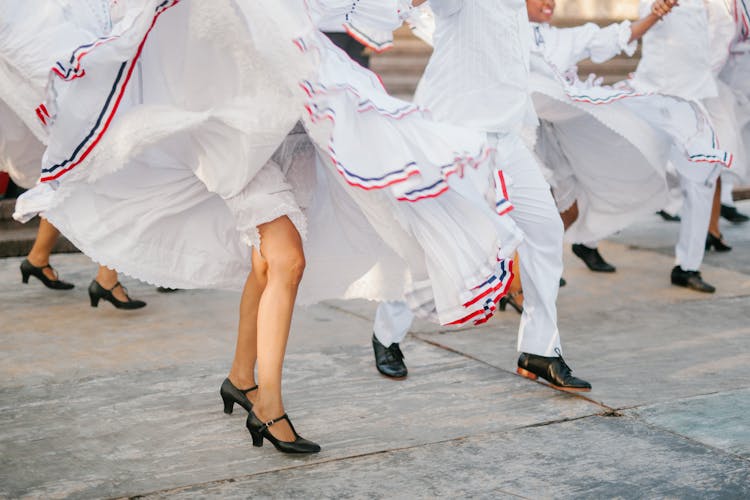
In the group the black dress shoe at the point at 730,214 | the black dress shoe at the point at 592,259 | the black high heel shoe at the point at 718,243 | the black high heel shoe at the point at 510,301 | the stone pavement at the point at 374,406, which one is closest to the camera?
the stone pavement at the point at 374,406

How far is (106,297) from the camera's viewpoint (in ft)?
20.1

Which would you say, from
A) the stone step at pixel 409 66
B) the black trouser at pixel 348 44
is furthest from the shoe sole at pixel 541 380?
the stone step at pixel 409 66

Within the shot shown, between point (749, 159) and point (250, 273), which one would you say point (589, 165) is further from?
point (250, 273)

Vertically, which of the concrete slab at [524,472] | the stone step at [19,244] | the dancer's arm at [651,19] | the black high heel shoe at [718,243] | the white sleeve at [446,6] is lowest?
the stone step at [19,244]

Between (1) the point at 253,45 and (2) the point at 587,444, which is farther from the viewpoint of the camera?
(2) the point at 587,444

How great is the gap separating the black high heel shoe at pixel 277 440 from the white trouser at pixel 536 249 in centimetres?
122

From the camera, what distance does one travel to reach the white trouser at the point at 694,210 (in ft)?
22.2

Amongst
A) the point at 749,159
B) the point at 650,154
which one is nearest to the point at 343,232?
the point at 650,154

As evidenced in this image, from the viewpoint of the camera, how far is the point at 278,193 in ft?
12.9

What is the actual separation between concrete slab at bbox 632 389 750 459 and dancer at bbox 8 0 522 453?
92 cm

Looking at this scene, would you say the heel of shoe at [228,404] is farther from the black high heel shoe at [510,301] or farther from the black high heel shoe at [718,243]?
the black high heel shoe at [718,243]

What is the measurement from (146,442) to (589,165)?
3.41 metres

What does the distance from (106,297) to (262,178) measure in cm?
245

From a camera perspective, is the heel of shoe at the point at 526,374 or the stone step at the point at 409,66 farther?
the stone step at the point at 409,66
